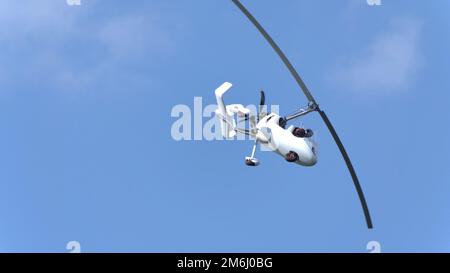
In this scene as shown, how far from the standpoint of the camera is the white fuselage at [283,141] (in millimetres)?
38000

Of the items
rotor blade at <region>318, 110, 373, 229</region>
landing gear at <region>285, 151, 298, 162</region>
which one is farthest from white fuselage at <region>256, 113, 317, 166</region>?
rotor blade at <region>318, 110, 373, 229</region>

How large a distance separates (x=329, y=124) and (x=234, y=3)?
7569mm

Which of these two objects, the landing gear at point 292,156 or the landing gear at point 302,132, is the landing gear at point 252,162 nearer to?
the landing gear at point 292,156

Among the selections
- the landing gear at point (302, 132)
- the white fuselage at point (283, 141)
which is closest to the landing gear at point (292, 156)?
the white fuselage at point (283, 141)

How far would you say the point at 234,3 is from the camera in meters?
39.2

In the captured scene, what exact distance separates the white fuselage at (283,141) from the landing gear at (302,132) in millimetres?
166

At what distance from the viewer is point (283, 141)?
126ft

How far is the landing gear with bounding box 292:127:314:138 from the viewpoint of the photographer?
3844 centimetres

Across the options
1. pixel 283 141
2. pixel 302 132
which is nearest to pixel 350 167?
pixel 302 132

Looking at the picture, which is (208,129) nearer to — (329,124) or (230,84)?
(230,84)

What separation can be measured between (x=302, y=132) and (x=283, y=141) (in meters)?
1.01

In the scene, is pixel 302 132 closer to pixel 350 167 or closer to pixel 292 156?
pixel 292 156
